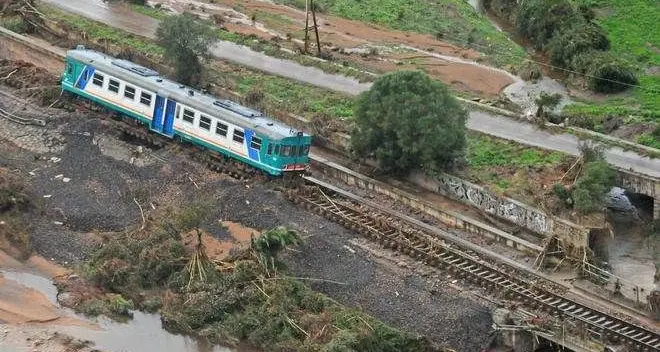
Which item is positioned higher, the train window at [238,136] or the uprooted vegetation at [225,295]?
the train window at [238,136]

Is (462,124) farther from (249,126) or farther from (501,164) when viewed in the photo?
(249,126)

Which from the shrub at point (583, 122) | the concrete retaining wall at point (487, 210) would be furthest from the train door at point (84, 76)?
the shrub at point (583, 122)

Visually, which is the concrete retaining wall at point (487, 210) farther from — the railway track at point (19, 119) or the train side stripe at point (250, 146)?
the railway track at point (19, 119)

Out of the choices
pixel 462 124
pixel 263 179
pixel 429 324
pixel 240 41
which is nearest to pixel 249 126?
pixel 263 179

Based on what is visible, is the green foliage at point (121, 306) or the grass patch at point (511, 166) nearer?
the green foliage at point (121, 306)

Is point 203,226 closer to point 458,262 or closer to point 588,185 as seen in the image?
point 458,262

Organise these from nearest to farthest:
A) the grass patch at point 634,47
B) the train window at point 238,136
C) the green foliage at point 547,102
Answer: the train window at point 238,136
the green foliage at point 547,102
the grass patch at point 634,47

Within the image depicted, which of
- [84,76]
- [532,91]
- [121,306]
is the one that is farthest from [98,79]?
[532,91]
